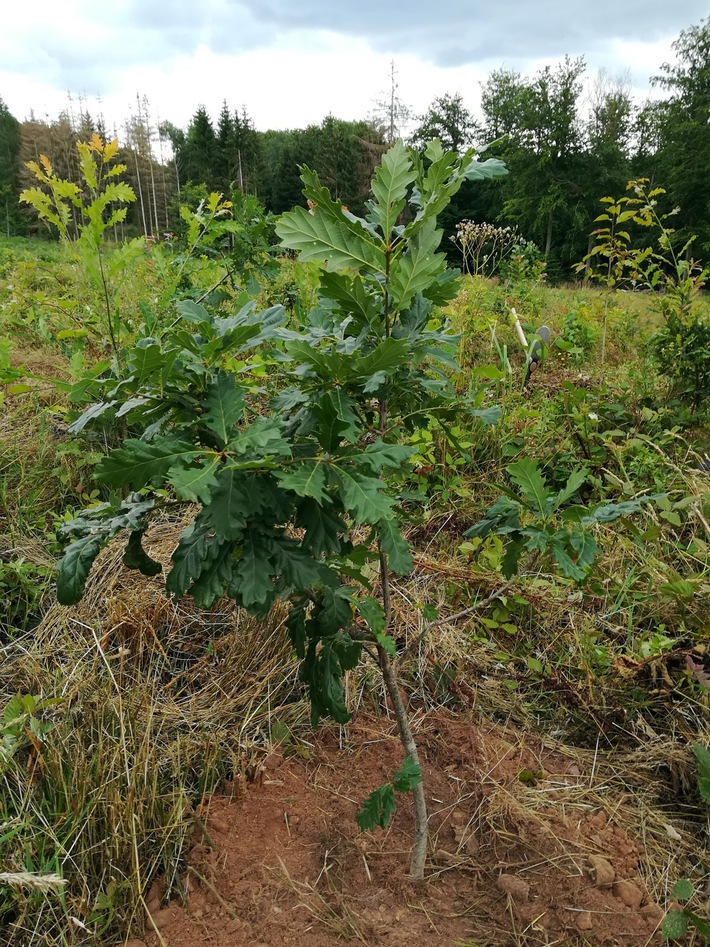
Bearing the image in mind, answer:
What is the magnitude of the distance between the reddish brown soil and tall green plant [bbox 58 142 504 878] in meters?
0.79

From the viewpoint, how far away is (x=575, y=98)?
3133cm

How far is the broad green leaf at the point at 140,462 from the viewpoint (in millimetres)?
848

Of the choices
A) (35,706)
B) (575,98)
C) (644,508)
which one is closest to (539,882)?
(35,706)

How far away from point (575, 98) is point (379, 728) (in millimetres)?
38020

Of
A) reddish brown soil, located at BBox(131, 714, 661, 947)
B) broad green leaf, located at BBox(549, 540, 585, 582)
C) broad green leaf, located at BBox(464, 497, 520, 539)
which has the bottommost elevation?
reddish brown soil, located at BBox(131, 714, 661, 947)

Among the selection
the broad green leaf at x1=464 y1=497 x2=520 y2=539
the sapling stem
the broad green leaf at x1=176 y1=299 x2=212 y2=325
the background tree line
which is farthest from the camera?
the background tree line

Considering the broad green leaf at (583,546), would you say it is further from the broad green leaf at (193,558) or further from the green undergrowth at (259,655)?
the broad green leaf at (193,558)

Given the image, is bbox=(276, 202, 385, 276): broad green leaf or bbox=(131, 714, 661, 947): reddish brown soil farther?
bbox=(131, 714, 661, 947): reddish brown soil

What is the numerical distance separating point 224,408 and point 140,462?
155 mm

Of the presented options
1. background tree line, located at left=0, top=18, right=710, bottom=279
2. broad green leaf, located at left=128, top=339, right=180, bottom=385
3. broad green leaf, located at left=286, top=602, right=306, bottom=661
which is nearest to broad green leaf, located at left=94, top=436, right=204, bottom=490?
broad green leaf, located at left=128, top=339, right=180, bottom=385

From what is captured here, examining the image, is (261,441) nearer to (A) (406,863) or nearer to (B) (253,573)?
(B) (253,573)

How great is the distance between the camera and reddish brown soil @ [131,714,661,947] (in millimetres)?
1355

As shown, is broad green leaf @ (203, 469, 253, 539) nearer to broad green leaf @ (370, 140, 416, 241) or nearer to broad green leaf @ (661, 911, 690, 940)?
broad green leaf @ (370, 140, 416, 241)

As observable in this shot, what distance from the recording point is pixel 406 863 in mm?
1516
